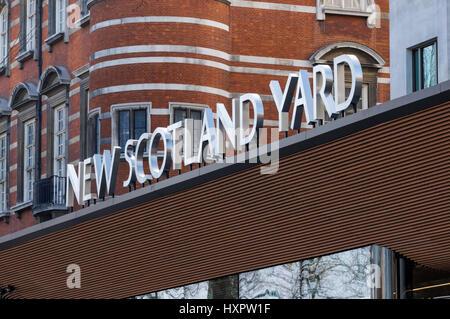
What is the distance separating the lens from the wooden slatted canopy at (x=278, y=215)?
18062 mm

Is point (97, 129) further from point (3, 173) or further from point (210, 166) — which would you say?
point (210, 166)

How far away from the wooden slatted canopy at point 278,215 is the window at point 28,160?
6.51 metres

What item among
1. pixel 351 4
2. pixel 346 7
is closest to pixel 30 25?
pixel 346 7

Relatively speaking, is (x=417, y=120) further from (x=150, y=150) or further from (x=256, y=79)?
(x=256, y=79)

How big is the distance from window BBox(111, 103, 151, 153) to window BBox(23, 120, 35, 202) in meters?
7.46

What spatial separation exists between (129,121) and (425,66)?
331 inches

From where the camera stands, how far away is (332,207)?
811 inches

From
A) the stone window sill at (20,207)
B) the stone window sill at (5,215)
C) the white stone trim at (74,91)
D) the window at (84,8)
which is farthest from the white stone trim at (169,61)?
the stone window sill at (5,215)

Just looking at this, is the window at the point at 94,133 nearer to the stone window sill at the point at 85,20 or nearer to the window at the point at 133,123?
the window at the point at 133,123

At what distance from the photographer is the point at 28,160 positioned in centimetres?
3747

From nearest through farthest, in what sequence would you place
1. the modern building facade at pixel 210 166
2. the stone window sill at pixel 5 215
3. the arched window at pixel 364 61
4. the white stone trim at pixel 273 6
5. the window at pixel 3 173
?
1. the modern building facade at pixel 210 166
2. the white stone trim at pixel 273 6
3. the arched window at pixel 364 61
4. the stone window sill at pixel 5 215
5. the window at pixel 3 173

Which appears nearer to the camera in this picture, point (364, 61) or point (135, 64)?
point (135, 64)
